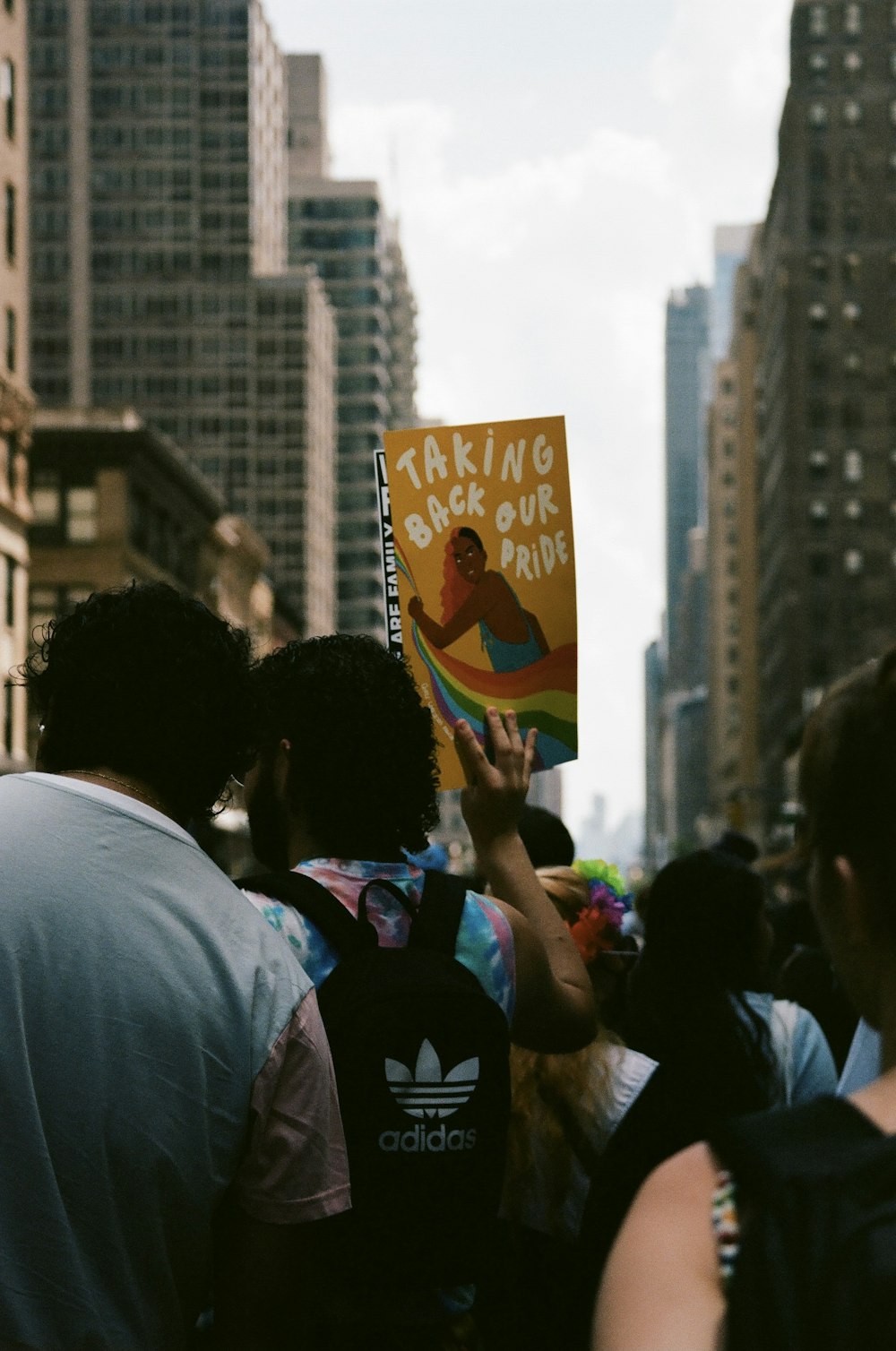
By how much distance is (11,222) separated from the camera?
1834 inches

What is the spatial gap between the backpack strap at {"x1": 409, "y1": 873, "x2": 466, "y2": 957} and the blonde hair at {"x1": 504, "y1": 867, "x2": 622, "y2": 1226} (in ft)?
3.26

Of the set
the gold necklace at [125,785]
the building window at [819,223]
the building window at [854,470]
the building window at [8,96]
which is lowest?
the gold necklace at [125,785]

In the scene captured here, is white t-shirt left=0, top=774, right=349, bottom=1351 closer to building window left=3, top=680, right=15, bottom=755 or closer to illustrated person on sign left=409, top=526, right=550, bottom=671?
illustrated person on sign left=409, top=526, right=550, bottom=671

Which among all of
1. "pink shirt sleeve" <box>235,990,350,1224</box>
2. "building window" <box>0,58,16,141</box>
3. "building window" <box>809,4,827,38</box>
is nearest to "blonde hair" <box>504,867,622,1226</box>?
"pink shirt sleeve" <box>235,990,350,1224</box>

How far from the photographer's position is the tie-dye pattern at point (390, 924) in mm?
3207

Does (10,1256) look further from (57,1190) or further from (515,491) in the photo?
(515,491)

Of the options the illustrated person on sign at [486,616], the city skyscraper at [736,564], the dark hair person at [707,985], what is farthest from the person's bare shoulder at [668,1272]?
the city skyscraper at [736,564]

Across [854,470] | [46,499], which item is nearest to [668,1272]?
[46,499]

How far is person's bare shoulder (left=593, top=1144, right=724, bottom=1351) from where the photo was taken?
1792 millimetres

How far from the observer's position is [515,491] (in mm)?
4230

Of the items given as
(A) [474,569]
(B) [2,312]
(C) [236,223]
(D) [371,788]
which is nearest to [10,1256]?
(D) [371,788]

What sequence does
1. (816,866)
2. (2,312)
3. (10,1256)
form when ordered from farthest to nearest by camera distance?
(2,312) < (10,1256) < (816,866)

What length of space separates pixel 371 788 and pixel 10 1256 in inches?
43.8

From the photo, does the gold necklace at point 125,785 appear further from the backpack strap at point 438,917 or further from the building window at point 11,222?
the building window at point 11,222
